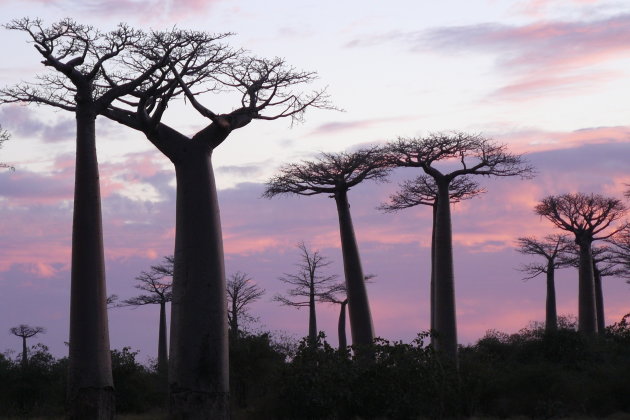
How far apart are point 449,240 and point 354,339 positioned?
305 cm

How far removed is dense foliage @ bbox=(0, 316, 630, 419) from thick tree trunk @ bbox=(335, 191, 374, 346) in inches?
70.5

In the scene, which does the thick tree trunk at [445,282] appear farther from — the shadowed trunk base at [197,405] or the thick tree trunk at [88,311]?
the thick tree trunk at [88,311]

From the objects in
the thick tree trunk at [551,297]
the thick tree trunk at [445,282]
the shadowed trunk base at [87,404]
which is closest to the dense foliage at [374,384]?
the thick tree trunk at [445,282]

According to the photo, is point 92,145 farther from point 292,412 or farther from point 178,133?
point 292,412

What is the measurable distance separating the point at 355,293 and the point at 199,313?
8950 mm

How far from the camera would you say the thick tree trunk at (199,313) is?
12.6 m

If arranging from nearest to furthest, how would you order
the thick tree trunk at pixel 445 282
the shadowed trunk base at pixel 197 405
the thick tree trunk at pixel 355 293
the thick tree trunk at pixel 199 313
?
1. the thick tree trunk at pixel 199 313
2. the shadowed trunk base at pixel 197 405
3. the thick tree trunk at pixel 445 282
4. the thick tree trunk at pixel 355 293

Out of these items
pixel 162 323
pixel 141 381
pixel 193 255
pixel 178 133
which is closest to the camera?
pixel 193 255

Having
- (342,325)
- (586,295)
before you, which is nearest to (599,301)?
(586,295)

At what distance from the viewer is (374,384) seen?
579 inches

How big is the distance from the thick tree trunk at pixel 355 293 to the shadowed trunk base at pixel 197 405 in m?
8.35

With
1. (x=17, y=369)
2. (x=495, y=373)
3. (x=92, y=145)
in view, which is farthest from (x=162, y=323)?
(x=92, y=145)

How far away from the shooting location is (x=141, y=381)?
19219mm

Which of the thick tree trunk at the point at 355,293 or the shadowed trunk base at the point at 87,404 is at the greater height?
the thick tree trunk at the point at 355,293
